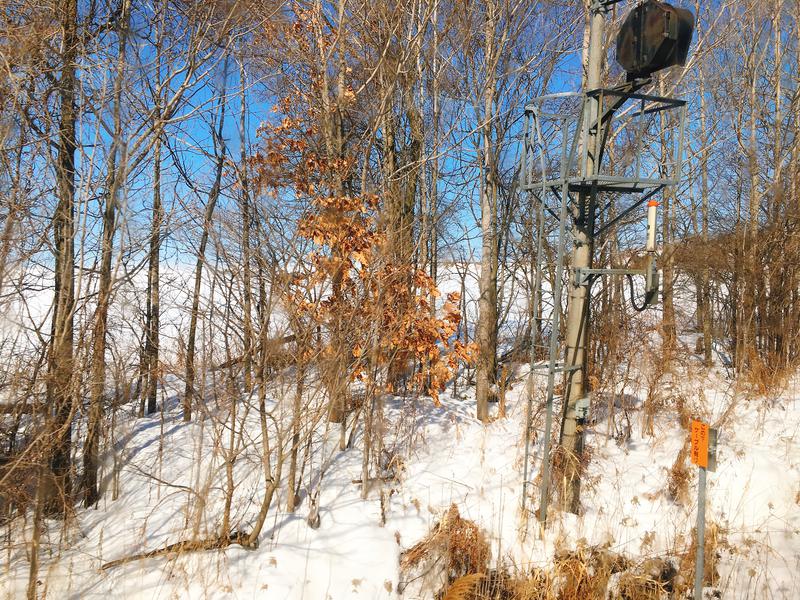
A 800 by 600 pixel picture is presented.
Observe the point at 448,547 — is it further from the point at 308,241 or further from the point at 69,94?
the point at 69,94

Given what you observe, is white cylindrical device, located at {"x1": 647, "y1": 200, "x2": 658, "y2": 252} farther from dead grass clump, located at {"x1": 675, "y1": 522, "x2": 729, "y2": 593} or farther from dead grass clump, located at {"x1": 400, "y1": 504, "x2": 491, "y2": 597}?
dead grass clump, located at {"x1": 400, "y1": 504, "x2": 491, "y2": 597}

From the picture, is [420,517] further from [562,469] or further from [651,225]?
[651,225]

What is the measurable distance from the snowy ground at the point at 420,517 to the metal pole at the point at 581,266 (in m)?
0.73

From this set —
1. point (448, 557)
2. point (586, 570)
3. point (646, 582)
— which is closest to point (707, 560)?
point (646, 582)

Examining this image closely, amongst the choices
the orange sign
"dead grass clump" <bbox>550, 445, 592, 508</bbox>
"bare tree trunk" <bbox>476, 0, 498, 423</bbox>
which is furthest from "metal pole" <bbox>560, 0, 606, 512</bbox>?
"bare tree trunk" <bbox>476, 0, 498, 423</bbox>

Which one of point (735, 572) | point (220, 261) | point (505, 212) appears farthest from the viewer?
point (505, 212)

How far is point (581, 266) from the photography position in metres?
4.58

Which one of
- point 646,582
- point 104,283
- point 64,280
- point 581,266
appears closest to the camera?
point 64,280

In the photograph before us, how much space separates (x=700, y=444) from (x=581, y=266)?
1.89 m

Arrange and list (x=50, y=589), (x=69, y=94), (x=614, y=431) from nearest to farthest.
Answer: (x=50, y=589)
(x=69, y=94)
(x=614, y=431)

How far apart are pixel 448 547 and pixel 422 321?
256 centimetres

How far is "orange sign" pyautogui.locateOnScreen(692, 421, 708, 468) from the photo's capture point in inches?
123

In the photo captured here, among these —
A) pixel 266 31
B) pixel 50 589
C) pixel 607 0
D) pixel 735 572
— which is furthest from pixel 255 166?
pixel 735 572

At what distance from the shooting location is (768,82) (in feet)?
34.2
